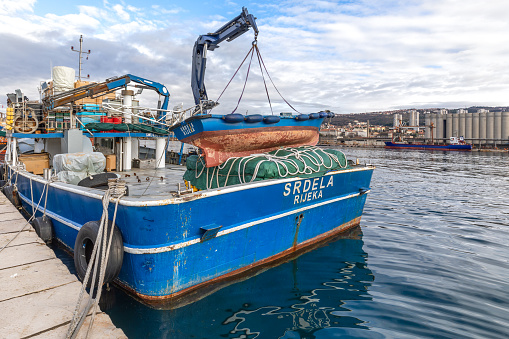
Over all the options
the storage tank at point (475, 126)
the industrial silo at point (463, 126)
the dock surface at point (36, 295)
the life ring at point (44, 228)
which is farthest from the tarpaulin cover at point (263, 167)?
the industrial silo at point (463, 126)

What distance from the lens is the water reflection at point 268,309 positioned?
4387mm

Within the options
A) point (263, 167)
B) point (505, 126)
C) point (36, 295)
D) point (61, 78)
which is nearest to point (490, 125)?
point (505, 126)

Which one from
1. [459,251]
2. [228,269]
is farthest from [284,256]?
[459,251]

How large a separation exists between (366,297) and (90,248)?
5.06 meters

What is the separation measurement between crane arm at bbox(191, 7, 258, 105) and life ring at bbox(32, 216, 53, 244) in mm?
7404

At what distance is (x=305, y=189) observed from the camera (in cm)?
688

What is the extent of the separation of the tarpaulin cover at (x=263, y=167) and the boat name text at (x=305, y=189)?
18 cm

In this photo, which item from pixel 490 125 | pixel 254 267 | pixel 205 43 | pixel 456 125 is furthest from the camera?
pixel 456 125

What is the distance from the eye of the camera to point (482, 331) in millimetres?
4469

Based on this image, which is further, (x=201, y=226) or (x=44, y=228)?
(x=44, y=228)

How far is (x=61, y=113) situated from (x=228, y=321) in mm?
10498

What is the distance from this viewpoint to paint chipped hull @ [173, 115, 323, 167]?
665 cm

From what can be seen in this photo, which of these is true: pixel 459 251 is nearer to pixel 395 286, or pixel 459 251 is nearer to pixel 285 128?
pixel 395 286

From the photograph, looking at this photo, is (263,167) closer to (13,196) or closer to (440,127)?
(13,196)
